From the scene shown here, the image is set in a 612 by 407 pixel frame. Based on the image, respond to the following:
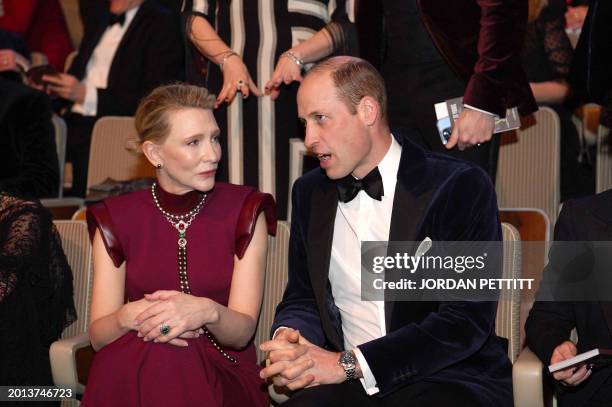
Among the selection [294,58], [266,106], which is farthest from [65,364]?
[294,58]

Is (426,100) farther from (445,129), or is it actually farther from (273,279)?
(273,279)

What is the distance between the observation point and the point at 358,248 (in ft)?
10.3

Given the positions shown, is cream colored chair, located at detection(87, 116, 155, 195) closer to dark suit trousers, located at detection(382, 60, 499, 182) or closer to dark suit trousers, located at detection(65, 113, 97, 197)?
dark suit trousers, located at detection(65, 113, 97, 197)

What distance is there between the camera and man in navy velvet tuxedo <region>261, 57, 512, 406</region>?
2.86 metres

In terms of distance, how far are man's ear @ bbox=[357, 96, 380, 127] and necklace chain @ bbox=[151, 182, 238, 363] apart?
2.35ft

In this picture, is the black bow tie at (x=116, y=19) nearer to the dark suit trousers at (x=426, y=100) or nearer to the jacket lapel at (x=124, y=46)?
the jacket lapel at (x=124, y=46)

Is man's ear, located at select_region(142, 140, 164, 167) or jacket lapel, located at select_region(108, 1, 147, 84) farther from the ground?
jacket lapel, located at select_region(108, 1, 147, 84)

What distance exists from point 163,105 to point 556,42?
7.86ft

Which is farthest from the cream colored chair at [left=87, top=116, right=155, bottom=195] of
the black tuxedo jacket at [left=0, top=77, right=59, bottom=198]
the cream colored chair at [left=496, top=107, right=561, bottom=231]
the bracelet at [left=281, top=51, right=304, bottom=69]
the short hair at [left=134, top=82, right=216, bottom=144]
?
the cream colored chair at [left=496, top=107, right=561, bottom=231]

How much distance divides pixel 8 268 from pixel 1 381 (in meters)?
0.41

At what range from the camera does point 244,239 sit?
11.2ft

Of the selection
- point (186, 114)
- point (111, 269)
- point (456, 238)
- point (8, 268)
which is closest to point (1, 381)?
point (8, 268)

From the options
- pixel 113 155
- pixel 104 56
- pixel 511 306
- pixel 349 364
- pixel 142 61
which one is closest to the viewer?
pixel 349 364

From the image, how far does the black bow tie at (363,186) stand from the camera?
3.11 metres
